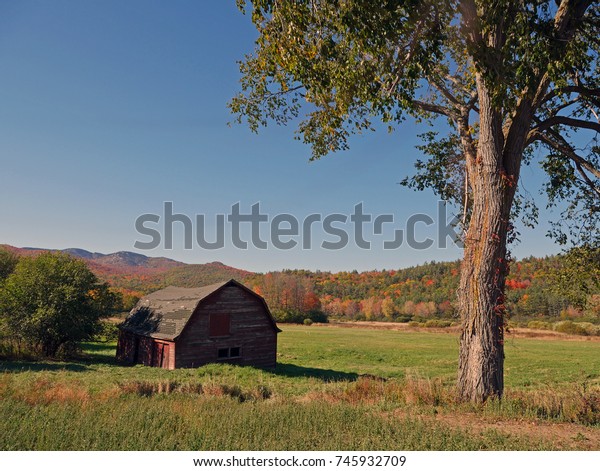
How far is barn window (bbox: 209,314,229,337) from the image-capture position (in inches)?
1238

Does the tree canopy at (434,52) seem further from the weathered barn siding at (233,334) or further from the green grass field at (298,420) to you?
the weathered barn siding at (233,334)

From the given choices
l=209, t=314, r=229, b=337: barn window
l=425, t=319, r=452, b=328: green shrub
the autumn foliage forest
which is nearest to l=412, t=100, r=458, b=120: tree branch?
l=209, t=314, r=229, b=337: barn window

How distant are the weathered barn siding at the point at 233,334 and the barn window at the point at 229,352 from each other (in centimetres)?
19

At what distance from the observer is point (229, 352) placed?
3209cm

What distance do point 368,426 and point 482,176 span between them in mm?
7203

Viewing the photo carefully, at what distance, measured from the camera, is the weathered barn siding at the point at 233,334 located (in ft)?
99.7

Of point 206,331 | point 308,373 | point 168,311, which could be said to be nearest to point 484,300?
point 308,373

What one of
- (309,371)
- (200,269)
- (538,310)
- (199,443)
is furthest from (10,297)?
(200,269)

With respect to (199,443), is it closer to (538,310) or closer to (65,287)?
(65,287)

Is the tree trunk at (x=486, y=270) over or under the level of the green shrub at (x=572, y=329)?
over

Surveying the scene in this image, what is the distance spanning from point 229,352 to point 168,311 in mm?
6437

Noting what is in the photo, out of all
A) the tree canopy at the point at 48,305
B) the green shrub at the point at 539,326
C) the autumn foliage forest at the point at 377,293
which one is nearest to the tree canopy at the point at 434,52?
the tree canopy at the point at 48,305

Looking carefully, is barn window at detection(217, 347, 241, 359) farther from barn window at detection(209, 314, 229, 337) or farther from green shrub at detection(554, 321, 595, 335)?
green shrub at detection(554, 321, 595, 335)

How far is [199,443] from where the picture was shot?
697cm
